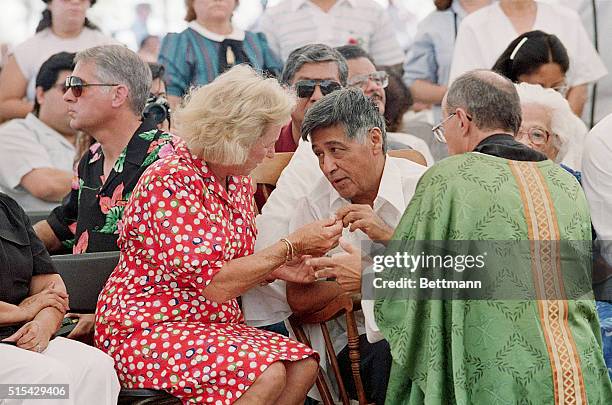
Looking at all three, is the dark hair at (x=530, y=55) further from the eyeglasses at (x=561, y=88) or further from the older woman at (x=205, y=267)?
the older woman at (x=205, y=267)

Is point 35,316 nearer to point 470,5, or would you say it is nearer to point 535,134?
point 535,134

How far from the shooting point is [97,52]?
4.36 meters

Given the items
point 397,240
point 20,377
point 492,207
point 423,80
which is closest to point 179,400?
point 20,377

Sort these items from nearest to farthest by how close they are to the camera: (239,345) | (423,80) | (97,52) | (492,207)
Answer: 1. (492,207)
2. (239,345)
3. (97,52)
4. (423,80)

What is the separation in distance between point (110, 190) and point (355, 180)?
1033 millimetres

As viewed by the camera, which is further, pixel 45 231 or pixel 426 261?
pixel 45 231

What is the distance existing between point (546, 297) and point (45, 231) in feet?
7.44

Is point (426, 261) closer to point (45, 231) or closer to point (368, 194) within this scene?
point (368, 194)

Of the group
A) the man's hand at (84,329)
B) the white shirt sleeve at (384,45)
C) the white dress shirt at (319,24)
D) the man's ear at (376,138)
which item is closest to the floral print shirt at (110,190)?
the man's hand at (84,329)

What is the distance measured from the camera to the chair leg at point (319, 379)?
386cm

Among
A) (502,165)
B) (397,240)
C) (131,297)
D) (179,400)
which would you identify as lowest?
(179,400)

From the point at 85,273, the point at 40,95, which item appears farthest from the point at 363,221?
the point at 40,95

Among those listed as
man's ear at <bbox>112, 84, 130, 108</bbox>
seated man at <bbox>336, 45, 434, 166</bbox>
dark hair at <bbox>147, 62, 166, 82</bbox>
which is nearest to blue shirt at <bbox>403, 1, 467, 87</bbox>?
seated man at <bbox>336, 45, 434, 166</bbox>

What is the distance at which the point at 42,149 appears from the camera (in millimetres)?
5602
